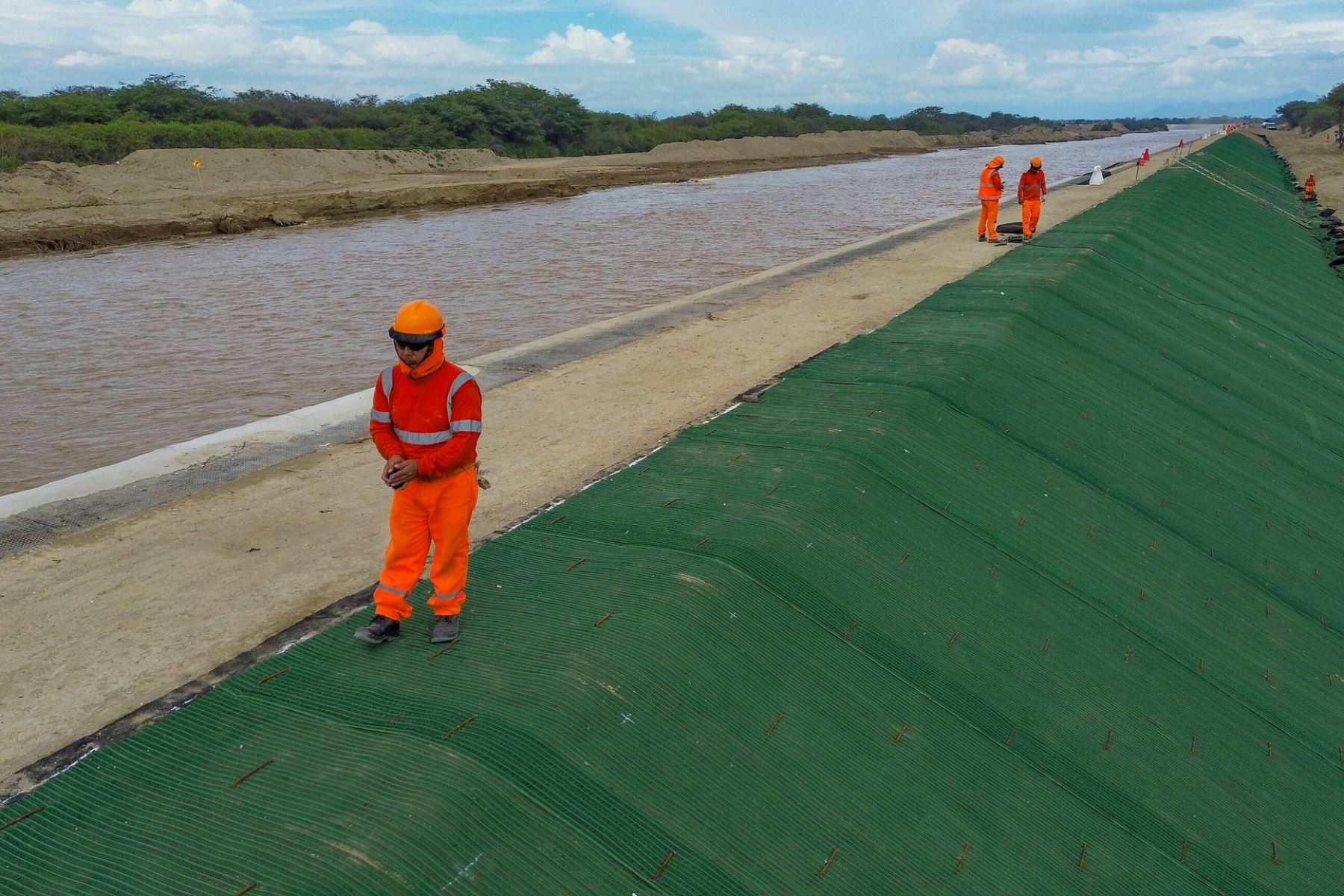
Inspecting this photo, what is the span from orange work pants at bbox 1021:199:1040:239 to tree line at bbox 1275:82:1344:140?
6723 cm

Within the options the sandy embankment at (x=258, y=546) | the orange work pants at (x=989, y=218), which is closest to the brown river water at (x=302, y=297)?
the sandy embankment at (x=258, y=546)

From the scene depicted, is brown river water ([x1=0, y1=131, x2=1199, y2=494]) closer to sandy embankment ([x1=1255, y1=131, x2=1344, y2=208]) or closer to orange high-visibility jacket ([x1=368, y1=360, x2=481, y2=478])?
orange high-visibility jacket ([x1=368, y1=360, x2=481, y2=478])

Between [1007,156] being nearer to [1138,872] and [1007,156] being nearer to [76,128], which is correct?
[76,128]

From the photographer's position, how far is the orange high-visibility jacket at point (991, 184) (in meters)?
15.9

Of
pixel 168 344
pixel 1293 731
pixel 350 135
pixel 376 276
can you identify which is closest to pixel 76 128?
pixel 350 135

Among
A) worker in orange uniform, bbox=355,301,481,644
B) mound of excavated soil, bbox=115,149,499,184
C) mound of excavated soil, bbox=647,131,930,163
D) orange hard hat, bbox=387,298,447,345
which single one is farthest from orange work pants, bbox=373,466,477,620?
mound of excavated soil, bbox=647,131,930,163

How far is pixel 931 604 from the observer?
4.80 m

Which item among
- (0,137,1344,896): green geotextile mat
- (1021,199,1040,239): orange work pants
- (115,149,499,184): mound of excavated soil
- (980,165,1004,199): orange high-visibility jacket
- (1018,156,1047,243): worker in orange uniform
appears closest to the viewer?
(0,137,1344,896): green geotextile mat

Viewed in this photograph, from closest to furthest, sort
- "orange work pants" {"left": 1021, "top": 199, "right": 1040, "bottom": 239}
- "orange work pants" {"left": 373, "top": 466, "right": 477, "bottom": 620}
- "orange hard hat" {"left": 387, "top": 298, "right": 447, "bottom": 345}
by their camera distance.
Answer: "orange hard hat" {"left": 387, "top": 298, "right": 447, "bottom": 345}, "orange work pants" {"left": 373, "top": 466, "right": 477, "bottom": 620}, "orange work pants" {"left": 1021, "top": 199, "right": 1040, "bottom": 239}

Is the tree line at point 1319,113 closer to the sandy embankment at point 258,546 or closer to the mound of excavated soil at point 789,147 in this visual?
the mound of excavated soil at point 789,147

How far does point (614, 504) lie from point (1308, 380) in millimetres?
10483

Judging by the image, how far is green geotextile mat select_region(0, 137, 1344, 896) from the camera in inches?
118

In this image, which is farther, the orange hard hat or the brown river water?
the brown river water

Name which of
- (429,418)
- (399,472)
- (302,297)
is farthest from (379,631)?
(302,297)
